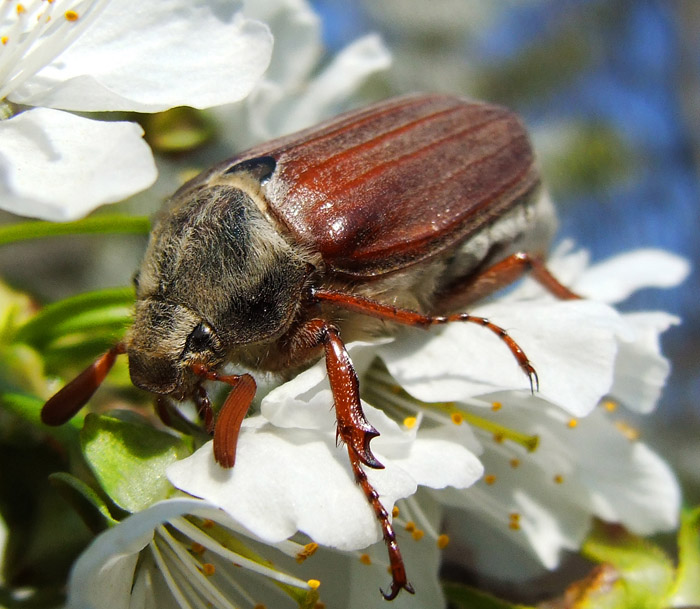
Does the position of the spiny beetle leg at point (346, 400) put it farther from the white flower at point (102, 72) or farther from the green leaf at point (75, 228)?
the green leaf at point (75, 228)

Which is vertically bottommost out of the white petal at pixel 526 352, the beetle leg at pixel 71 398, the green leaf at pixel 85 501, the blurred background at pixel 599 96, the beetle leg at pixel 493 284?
the blurred background at pixel 599 96

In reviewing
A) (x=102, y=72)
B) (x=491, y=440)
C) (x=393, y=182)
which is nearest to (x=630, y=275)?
(x=491, y=440)

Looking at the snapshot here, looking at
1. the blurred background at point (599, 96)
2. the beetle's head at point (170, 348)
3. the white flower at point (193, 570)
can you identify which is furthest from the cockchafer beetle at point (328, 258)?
the blurred background at point (599, 96)

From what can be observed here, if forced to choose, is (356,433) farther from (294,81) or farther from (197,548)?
(294,81)

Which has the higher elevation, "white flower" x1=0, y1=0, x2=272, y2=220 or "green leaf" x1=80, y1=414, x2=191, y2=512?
"white flower" x1=0, y1=0, x2=272, y2=220

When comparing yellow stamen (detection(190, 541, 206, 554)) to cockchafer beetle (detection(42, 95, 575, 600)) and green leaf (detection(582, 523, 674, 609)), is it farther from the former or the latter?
green leaf (detection(582, 523, 674, 609))

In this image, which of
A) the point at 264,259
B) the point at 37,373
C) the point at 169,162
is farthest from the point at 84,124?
the point at 169,162

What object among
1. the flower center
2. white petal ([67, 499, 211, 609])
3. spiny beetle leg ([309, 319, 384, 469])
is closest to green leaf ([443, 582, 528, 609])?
spiny beetle leg ([309, 319, 384, 469])
